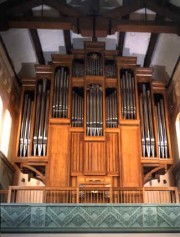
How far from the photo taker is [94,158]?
11.9 metres

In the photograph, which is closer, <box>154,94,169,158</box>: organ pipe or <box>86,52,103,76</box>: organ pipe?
<box>154,94,169,158</box>: organ pipe

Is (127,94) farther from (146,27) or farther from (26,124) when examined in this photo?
(26,124)

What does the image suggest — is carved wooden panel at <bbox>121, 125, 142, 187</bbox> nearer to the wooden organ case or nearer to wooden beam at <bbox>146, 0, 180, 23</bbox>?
the wooden organ case

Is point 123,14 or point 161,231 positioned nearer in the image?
point 161,231

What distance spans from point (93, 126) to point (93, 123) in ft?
0.40

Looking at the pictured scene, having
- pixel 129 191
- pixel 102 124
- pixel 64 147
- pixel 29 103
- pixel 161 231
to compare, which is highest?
pixel 29 103

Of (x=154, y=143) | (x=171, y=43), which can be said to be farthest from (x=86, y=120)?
(x=171, y=43)

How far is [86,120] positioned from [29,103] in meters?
2.41

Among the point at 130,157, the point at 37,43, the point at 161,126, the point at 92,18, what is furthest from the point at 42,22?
the point at 161,126

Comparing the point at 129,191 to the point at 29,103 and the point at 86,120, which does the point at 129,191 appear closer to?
the point at 86,120

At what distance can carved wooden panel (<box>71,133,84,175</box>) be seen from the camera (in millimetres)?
11805

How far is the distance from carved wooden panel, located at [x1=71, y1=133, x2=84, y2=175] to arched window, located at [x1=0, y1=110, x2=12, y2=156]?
2.57 meters

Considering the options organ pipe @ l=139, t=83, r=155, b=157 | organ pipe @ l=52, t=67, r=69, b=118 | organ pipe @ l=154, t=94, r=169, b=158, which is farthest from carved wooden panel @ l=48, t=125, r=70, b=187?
organ pipe @ l=154, t=94, r=169, b=158

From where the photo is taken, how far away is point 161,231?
965cm
